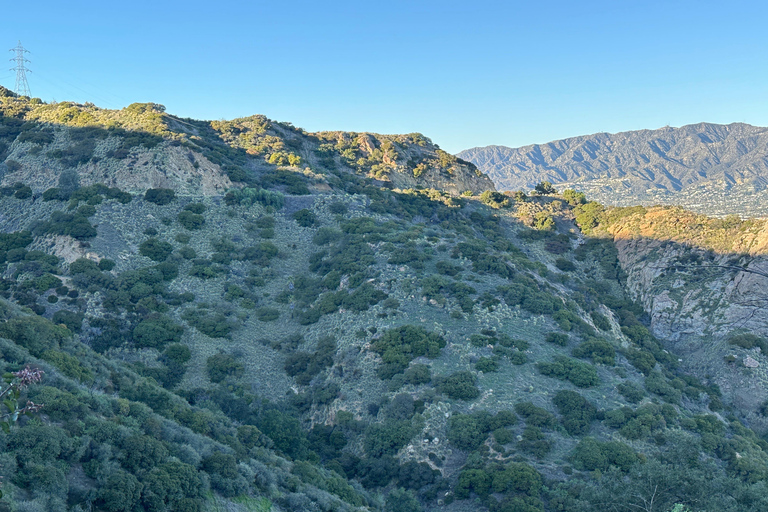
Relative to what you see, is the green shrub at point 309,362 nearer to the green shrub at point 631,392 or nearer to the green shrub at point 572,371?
the green shrub at point 572,371

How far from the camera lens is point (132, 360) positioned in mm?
39625

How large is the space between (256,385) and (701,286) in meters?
47.4

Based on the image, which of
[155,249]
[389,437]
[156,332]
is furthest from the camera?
[155,249]

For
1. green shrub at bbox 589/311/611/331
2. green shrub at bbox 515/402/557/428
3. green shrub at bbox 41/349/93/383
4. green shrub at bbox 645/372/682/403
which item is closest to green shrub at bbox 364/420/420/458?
green shrub at bbox 515/402/557/428

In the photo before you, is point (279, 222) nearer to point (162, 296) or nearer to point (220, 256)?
point (220, 256)

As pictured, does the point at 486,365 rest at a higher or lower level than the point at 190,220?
lower

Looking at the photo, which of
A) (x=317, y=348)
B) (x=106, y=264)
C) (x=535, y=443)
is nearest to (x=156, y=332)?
(x=106, y=264)

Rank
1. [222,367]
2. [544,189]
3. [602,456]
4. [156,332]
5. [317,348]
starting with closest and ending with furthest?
[602,456] < [222,367] < [156,332] < [317,348] < [544,189]

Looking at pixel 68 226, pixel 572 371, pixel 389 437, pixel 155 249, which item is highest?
pixel 68 226

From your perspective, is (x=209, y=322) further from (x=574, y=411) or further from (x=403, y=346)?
(x=574, y=411)

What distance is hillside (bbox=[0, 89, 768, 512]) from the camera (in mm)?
19703

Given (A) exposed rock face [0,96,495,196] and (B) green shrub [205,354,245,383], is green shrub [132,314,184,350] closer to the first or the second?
(B) green shrub [205,354,245,383]

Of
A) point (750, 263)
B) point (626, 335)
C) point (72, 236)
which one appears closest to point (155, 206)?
point (72, 236)

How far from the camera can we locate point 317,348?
44.8 m
